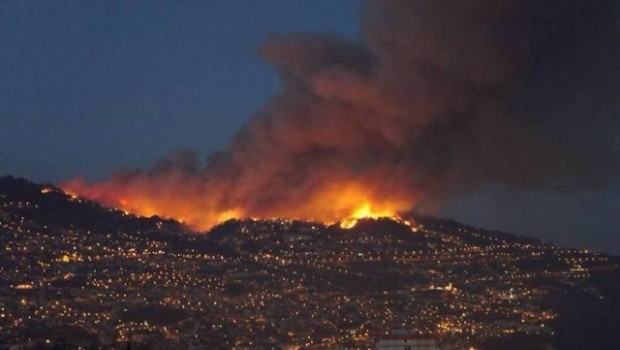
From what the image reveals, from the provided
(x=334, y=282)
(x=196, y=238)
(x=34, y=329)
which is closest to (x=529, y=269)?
(x=334, y=282)

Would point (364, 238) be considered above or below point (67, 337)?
above

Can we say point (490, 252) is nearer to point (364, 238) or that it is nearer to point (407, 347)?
point (364, 238)

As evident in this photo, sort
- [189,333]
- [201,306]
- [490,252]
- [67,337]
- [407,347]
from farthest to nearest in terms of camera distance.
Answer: [490,252], [201,306], [189,333], [67,337], [407,347]

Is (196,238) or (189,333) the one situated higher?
(196,238)

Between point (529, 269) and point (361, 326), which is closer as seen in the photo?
point (361, 326)

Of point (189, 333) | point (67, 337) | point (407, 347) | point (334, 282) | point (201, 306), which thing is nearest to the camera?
point (407, 347)

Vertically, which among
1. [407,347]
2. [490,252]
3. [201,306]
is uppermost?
[490,252]

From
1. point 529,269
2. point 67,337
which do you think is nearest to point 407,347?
point 67,337

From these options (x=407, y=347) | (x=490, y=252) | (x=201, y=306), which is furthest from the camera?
(x=490, y=252)

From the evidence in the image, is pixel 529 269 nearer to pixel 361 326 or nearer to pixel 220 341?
pixel 361 326
